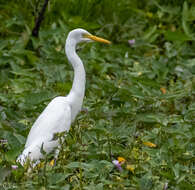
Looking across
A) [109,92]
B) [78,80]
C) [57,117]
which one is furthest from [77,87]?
[109,92]

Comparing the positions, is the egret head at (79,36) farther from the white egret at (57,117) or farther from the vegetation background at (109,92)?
the vegetation background at (109,92)

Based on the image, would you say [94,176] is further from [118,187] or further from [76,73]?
[76,73]

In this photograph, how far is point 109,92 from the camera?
152 inches

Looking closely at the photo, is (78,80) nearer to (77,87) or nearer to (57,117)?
(77,87)

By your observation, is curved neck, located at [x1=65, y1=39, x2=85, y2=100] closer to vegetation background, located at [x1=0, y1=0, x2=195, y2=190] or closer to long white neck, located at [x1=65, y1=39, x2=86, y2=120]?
long white neck, located at [x1=65, y1=39, x2=86, y2=120]

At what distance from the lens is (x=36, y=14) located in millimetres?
4973

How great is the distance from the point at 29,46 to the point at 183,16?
1.63 m

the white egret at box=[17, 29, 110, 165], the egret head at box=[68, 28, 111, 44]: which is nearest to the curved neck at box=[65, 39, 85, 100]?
the white egret at box=[17, 29, 110, 165]

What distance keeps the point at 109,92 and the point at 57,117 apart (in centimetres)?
85

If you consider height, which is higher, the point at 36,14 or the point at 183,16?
the point at 36,14

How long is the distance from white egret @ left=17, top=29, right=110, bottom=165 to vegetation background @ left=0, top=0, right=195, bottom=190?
8 centimetres

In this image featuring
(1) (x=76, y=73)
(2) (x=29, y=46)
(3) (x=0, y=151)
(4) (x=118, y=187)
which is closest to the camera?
(4) (x=118, y=187)

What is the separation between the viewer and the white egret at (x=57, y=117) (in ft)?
9.69

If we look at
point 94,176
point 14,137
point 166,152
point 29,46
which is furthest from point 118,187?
point 29,46
